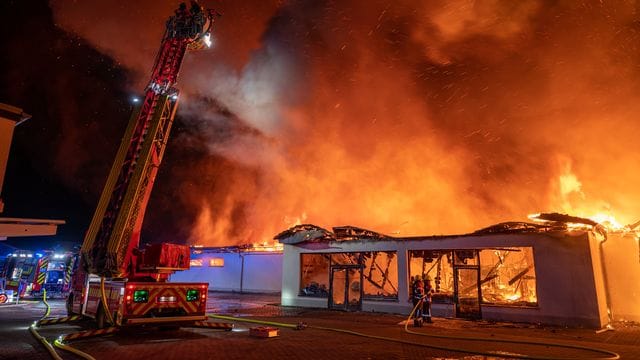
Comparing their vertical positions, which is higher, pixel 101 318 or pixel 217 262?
pixel 217 262

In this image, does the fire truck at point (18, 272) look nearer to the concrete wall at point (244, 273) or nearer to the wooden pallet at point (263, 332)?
the concrete wall at point (244, 273)

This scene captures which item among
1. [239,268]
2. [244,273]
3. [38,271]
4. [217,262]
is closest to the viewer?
[38,271]

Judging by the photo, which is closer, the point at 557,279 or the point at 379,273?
the point at 557,279

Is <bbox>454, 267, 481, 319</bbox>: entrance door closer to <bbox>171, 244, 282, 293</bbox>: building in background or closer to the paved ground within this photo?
the paved ground

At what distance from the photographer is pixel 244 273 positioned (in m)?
32.0

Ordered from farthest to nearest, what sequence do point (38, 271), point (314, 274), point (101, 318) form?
point (38, 271) → point (314, 274) → point (101, 318)

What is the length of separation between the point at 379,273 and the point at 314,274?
3.55m

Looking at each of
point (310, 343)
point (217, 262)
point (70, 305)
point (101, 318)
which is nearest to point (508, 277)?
point (310, 343)

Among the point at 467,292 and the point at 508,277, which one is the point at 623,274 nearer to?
the point at 508,277

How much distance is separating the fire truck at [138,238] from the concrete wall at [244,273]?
1843 cm

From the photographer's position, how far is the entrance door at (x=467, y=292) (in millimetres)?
16344

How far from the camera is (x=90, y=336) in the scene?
973cm

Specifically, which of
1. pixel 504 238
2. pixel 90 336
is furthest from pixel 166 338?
pixel 504 238

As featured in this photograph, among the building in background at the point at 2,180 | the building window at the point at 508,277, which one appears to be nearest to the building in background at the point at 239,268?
the building window at the point at 508,277
